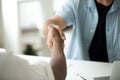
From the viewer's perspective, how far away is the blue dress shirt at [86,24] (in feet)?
4.59

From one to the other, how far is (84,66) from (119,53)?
273 millimetres

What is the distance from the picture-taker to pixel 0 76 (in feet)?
2.14

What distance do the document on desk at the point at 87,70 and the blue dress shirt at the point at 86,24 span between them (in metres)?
0.19

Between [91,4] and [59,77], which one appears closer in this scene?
[59,77]

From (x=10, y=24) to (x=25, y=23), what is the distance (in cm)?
16

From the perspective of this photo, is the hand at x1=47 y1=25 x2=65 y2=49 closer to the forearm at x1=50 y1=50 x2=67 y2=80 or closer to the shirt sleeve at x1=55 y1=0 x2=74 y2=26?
the forearm at x1=50 y1=50 x2=67 y2=80

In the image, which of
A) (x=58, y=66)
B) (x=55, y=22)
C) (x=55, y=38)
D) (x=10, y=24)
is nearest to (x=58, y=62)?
(x=58, y=66)

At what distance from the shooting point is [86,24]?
1457mm

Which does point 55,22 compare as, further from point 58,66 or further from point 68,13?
point 58,66

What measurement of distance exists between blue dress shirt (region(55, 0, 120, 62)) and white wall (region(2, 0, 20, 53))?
1.25 metres

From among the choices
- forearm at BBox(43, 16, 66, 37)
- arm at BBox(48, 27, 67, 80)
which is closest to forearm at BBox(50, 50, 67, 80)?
arm at BBox(48, 27, 67, 80)

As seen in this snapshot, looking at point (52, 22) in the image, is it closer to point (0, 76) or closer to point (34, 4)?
point (0, 76)

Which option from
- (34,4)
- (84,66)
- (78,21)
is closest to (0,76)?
(84,66)

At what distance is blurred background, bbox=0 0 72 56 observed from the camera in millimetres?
2609
